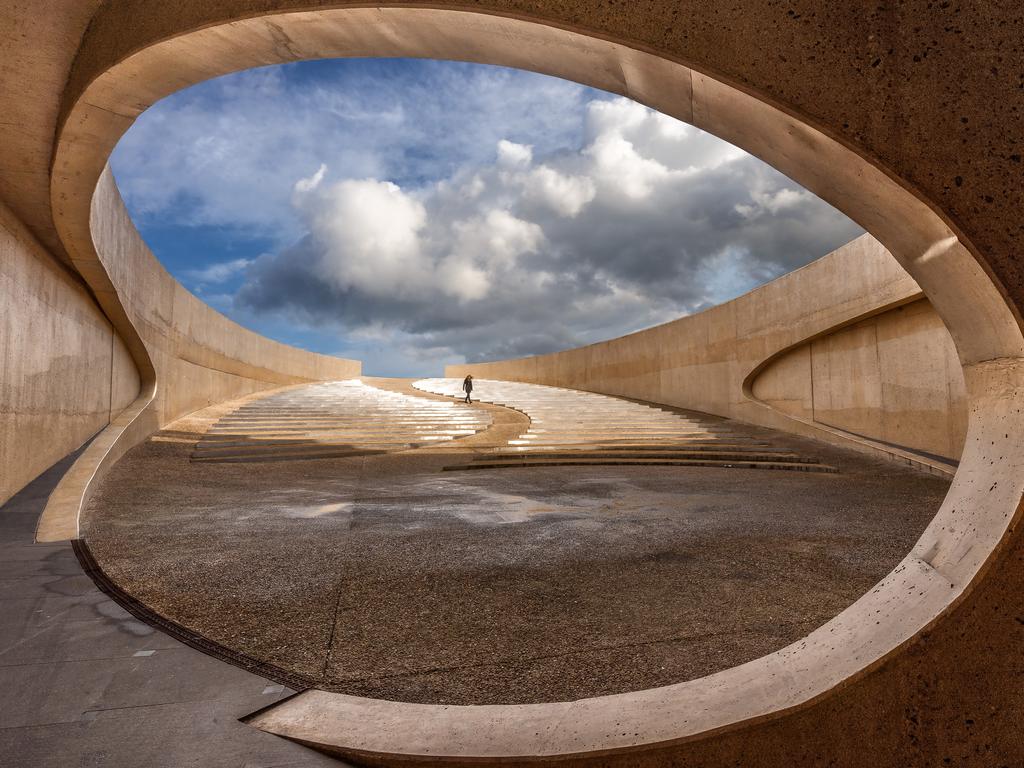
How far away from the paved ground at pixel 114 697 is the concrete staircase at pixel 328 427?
6772mm

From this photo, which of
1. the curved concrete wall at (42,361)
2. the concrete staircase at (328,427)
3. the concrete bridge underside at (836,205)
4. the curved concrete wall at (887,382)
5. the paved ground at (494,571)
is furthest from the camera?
the concrete staircase at (328,427)

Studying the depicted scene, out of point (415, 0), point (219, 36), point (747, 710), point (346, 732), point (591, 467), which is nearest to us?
point (747, 710)

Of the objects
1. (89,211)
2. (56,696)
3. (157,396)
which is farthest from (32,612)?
(157,396)

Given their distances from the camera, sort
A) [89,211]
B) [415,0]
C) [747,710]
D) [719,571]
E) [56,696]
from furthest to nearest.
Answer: [89,211]
[719,571]
[415,0]
[56,696]
[747,710]

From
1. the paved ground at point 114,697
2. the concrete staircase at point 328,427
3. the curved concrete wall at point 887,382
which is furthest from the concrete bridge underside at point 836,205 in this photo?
the curved concrete wall at point 887,382

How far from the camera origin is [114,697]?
2.02m

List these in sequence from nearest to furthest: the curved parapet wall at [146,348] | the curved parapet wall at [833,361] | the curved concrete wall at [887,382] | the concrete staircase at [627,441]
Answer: the curved parapet wall at [146,348], the curved concrete wall at [887,382], the curved parapet wall at [833,361], the concrete staircase at [627,441]

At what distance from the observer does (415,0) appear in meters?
2.22

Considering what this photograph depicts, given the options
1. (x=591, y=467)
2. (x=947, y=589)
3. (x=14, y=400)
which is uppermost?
(x=14, y=400)

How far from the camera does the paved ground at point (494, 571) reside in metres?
2.49

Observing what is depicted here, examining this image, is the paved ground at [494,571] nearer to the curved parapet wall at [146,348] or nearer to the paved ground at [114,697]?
the paved ground at [114,697]

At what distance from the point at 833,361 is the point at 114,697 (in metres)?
13.2

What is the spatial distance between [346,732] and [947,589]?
2.00 meters

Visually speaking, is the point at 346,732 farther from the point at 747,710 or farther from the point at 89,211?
the point at 89,211
